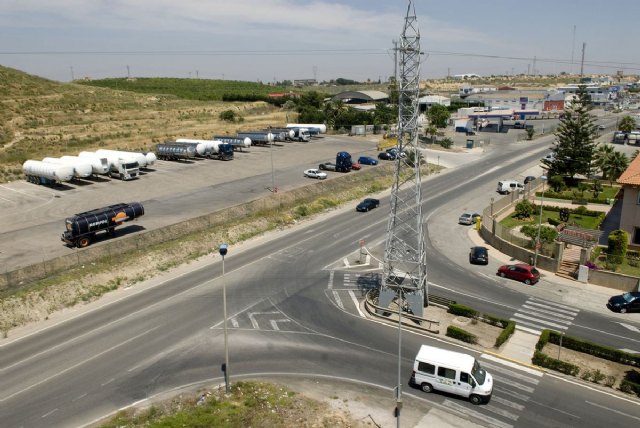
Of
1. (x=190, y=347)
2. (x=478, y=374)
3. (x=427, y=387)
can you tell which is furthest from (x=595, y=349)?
(x=190, y=347)

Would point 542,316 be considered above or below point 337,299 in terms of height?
below

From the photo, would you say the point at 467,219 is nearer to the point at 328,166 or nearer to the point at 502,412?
the point at 328,166

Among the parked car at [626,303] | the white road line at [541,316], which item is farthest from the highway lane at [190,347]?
the parked car at [626,303]

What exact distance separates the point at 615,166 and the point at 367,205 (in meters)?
42.4

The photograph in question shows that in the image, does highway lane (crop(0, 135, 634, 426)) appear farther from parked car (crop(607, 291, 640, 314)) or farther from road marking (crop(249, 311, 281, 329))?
parked car (crop(607, 291, 640, 314))

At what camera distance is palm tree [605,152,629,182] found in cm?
7650

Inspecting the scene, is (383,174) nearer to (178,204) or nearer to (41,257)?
(178,204)

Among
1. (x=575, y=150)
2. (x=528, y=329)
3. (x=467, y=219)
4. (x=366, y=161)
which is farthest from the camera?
(x=366, y=161)

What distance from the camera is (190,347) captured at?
33.3m

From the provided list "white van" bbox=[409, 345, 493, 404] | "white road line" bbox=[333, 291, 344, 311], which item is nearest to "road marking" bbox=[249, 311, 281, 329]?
"white road line" bbox=[333, 291, 344, 311]

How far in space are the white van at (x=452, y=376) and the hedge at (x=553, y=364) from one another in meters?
4.84

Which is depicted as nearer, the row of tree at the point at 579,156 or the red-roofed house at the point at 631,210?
the red-roofed house at the point at 631,210

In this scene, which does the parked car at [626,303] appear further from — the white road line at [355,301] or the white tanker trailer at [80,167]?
the white tanker trailer at [80,167]

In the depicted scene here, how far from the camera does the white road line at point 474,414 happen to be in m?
25.5
